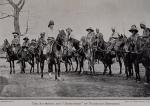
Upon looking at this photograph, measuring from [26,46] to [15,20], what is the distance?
357mm

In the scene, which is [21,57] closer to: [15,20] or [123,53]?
[15,20]

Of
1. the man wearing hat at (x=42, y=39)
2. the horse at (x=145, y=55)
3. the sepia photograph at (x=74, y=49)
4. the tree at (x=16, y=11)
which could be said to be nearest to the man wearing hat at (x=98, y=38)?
the sepia photograph at (x=74, y=49)

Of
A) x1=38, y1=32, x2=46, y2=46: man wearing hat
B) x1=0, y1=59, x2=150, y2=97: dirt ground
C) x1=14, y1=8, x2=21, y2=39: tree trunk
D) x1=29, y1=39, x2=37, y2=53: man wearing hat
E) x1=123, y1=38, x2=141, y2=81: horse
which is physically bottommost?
x1=0, y1=59, x2=150, y2=97: dirt ground

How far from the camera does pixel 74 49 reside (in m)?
4.28

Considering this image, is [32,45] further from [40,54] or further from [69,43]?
[69,43]

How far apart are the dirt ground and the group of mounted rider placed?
4.4 inches

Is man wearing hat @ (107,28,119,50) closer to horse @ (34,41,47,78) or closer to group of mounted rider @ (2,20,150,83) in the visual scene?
group of mounted rider @ (2,20,150,83)

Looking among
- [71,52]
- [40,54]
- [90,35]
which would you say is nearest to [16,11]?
[40,54]

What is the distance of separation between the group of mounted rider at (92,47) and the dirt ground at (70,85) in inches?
4.4

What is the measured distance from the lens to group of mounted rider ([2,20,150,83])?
13.7 feet

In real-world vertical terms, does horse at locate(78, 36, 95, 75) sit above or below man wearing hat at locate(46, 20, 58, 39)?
below

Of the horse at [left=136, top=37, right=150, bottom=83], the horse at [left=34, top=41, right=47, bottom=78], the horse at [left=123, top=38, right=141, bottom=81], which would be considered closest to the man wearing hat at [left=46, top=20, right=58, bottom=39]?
the horse at [left=34, top=41, right=47, bottom=78]

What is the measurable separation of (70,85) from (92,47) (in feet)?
1.88
